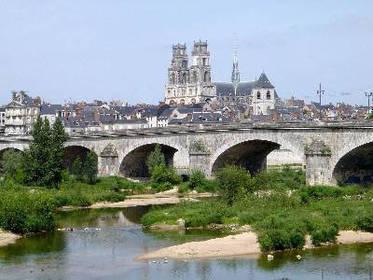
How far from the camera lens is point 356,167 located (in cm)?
6800

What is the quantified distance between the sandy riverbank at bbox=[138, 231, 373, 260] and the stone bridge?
19.3 meters

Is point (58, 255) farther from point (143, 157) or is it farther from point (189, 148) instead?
point (143, 157)

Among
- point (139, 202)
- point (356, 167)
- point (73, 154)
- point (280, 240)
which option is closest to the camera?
point (280, 240)

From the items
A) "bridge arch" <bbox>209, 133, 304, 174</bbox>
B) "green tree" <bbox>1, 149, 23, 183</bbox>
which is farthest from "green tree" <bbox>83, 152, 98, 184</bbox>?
"bridge arch" <bbox>209, 133, 304, 174</bbox>

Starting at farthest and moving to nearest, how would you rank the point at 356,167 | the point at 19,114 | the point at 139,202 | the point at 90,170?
the point at 19,114, the point at 90,170, the point at 356,167, the point at 139,202

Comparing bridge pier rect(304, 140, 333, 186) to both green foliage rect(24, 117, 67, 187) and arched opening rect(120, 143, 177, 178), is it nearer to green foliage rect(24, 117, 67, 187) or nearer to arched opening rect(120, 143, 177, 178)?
green foliage rect(24, 117, 67, 187)

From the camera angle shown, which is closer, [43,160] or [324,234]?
[324,234]

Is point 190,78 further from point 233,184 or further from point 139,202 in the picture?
point 233,184

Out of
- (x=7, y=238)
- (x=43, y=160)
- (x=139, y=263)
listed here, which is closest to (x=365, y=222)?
(x=139, y=263)

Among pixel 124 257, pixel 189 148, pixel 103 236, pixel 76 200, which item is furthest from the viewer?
pixel 189 148

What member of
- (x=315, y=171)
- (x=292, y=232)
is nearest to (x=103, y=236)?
(x=292, y=232)

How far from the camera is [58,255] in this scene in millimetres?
41844

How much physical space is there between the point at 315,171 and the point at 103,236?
72.0 feet

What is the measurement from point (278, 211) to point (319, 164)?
15.2 m
